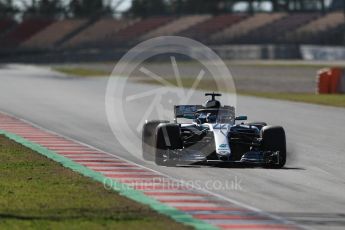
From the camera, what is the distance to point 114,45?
9162 centimetres

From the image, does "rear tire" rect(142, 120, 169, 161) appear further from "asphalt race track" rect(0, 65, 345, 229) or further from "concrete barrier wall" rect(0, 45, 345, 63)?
"concrete barrier wall" rect(0, 45, 345, 63)

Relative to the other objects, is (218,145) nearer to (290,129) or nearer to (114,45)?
(290,129)

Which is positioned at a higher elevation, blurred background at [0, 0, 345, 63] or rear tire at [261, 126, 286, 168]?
blurred background at [0, 0, 345, 63]

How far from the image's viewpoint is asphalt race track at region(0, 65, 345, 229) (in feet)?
Answer: 37.9

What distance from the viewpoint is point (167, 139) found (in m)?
15.3

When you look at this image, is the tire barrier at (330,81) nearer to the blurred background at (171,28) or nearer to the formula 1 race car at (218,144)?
the formula 1 race car at (218,144)

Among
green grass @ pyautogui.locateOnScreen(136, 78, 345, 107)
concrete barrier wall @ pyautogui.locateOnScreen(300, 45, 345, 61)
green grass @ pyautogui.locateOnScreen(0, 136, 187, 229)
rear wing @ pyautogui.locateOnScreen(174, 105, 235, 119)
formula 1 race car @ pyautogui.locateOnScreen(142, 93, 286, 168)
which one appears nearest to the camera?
green grass @ pyautogui.locateOnScreen(0, 136, 187, 229)

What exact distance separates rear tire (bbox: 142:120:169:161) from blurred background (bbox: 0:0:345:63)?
5695cm

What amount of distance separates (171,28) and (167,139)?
8486 centimetres

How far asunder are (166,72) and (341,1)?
45.0 meters

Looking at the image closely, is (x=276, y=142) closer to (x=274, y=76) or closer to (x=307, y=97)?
(x=307, y=97)

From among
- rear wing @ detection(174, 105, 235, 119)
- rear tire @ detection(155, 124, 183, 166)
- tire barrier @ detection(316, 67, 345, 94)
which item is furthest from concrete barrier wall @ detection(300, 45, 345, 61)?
rear tire @ detection(155, 124, 183, 166)

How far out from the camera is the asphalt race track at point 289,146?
11.6 meters

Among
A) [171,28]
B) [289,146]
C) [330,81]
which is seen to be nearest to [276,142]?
[289,146]
